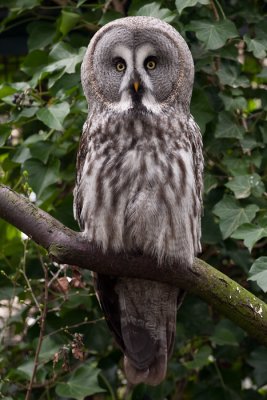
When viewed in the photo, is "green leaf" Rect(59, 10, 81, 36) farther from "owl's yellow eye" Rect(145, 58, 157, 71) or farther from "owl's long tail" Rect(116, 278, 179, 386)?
"owl's long tail" Rect(116, 278, 179, 386)

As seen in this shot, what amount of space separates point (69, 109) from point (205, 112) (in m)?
0.43

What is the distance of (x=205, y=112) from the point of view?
2762 mm

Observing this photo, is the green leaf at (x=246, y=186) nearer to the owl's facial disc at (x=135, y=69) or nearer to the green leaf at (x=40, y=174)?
the owl's facial disc at (x=135, y=69)

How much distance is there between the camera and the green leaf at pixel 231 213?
2.61 metres

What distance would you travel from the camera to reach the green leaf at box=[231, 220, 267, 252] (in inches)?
97.2

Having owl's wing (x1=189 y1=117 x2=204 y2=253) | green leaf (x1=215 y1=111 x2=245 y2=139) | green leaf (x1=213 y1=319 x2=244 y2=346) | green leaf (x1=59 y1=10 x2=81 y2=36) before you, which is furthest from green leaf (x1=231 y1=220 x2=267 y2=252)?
green leaf (x1=59 y1=10 x2=81 y2=36)

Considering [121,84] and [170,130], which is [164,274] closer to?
[170,130]

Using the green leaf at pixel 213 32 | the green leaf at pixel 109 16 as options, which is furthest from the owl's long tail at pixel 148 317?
the green leaf at pixel 109 16

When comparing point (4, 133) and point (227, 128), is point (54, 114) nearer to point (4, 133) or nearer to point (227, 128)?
point (4, 133)

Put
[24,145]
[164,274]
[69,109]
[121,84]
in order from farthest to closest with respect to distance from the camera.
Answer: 1. [24,145]
2. [69,109]
3. [121,84]
4. [164,274]

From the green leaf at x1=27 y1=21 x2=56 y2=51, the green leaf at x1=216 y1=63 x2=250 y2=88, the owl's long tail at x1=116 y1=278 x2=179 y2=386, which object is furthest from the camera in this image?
the green leaf at x1=27 y1=21 x2=56 y2=51

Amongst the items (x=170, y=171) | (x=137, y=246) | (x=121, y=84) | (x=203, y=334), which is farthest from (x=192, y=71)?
(x=203, y=334)

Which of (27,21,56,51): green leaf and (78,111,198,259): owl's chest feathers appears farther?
(27,21,56,51): green leaf

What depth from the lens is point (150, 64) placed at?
8.26ft
